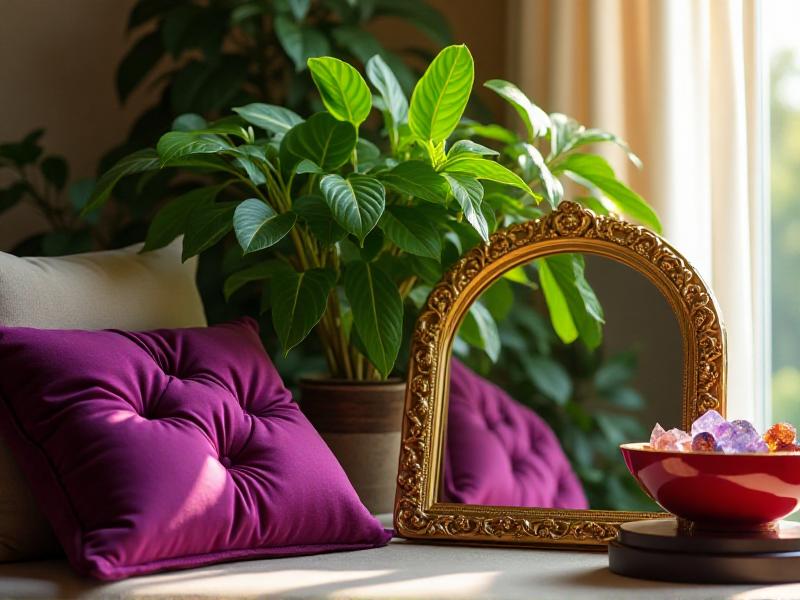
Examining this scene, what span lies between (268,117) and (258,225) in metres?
0.24

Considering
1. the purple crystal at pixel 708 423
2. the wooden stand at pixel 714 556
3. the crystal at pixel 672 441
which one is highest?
the purple crystal at pixel 708 423

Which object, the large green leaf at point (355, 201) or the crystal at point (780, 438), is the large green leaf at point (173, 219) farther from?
the crystal at point (780, 438)

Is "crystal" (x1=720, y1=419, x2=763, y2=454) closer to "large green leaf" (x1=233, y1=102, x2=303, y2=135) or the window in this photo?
"large green leaf" (x1=233, y1=102, x2=303, y2=135)

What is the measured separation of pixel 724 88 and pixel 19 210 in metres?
1.46

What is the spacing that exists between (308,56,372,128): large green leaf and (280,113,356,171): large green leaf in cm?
3

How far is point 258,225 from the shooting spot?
4.20 feet

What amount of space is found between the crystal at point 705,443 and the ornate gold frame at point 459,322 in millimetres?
188

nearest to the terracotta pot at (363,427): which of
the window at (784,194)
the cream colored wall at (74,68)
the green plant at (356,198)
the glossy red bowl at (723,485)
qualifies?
the green plant at (356,198)

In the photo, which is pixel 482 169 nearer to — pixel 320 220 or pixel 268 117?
pixel 320 220

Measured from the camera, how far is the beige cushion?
1.22 m

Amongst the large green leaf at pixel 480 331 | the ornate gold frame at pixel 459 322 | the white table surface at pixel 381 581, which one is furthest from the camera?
the large green leaf at pixel 480 331

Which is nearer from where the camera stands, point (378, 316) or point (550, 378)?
point (378, 316)

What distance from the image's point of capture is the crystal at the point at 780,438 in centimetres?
113

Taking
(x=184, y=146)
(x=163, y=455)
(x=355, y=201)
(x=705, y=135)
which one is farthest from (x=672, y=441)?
(x=705, y=135)
